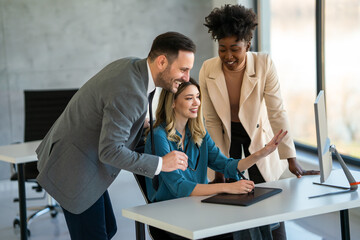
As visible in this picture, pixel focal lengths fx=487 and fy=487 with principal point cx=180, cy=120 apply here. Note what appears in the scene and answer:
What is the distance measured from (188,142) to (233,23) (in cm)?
65

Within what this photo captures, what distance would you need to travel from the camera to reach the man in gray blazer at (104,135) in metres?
1.90

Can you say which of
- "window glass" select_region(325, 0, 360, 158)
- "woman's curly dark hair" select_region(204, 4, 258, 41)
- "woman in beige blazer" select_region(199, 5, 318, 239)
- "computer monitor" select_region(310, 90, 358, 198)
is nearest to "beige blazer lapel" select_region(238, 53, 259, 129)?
"woman in beige blazer" select_region(199, 5, 318, 239)

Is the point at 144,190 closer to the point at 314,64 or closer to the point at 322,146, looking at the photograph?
the point at 322,146

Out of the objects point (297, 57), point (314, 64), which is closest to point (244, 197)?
point (314, 64)

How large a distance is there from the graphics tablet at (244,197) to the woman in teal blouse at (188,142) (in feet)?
0.71

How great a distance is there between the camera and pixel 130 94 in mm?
1907

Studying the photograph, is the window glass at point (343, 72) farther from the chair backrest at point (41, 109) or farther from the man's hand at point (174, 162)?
the man's hand at point (174, 162)

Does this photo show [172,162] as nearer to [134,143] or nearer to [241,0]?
[134,143]

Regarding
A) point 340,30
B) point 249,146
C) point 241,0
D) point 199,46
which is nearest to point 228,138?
point 249,146

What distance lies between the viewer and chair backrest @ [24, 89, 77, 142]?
422 centimetres

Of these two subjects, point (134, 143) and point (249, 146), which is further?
point (249, 146)

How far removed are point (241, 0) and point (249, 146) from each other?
125 inches

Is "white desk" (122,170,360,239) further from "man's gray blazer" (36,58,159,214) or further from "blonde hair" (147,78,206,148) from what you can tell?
"blonde hair" (147,78,206,148)

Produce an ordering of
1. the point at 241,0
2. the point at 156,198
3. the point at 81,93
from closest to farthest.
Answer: the point at 81,93, the point at 156,198, the point at 241,0
